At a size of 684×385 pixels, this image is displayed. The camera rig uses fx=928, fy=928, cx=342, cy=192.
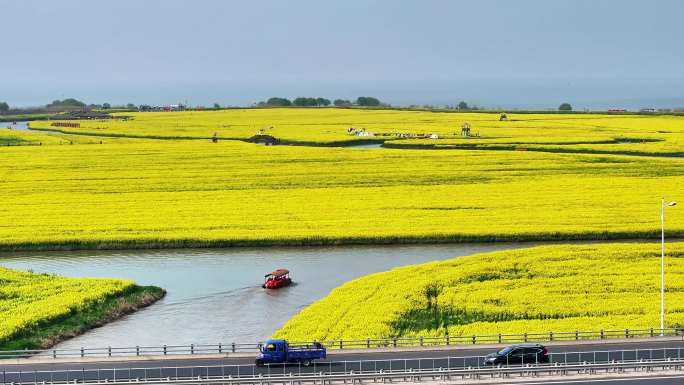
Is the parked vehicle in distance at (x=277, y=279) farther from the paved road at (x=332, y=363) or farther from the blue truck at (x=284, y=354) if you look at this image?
the blue truck at (x=284, y=354)

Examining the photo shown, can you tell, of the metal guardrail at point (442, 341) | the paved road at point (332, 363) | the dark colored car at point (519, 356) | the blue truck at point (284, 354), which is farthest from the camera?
the metal guardrail at point (442, 341)

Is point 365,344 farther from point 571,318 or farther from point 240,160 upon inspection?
point 240,160

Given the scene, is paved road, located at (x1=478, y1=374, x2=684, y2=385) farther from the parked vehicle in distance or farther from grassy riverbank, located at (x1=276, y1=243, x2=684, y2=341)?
the parked vehicle in distance

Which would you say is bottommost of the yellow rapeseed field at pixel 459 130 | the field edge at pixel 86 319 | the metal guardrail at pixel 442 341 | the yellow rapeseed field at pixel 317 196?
the field edge at pixel 86 319

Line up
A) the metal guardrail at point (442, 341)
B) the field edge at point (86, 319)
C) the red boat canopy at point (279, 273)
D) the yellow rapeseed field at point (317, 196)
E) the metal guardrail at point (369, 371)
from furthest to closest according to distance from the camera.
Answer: the yellow rapeseed field at point (317, 196)
the red boat canopy at point (279, 273)
the field edge at point (86, 319)
the metal guardrail at point (442, 341)
the metal guardrail at point (369, 371)

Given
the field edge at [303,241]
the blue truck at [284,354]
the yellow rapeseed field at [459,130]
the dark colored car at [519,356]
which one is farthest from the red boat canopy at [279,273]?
the yellow rapeseed field at [459,130]

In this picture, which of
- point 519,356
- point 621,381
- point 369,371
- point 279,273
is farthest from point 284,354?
point 279,273

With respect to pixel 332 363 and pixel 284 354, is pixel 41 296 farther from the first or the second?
pixel 332 363

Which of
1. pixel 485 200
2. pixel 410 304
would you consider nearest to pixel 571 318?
pixel 410 304
